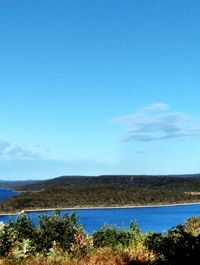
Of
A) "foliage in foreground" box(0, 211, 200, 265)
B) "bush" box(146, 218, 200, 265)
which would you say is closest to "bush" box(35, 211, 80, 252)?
"foliage in foreground" box(0, 211, 200, 265)

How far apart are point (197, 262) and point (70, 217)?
1017 centimetres

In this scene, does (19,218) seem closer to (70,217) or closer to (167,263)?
(70,217)

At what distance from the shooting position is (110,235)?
85.3ft

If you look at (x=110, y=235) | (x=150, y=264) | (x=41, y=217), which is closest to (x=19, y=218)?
(x=41, y=217)

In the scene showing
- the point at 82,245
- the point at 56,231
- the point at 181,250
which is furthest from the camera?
the point at 56,231

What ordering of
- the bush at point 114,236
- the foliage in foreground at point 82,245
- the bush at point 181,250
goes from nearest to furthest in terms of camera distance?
the bush at point 181,250
the foliage in foreground at point 82,245
the bush at point 114,236

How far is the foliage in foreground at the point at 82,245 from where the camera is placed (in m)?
16.7

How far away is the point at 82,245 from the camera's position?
1941cm

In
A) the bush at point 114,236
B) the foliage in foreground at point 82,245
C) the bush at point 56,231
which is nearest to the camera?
the foliage in foreground at point 82,245

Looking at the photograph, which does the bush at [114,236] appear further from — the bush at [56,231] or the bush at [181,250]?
the bush at [181,250]

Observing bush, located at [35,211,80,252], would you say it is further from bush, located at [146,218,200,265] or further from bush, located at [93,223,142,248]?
bush, located at [146,218,200,265]

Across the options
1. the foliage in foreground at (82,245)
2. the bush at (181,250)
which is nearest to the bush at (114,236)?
the foliage in foreground at (82,245)

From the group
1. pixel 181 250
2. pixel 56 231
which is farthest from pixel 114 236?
pixel 181 250

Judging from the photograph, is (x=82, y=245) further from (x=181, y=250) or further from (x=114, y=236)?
(x=114, y=236)
